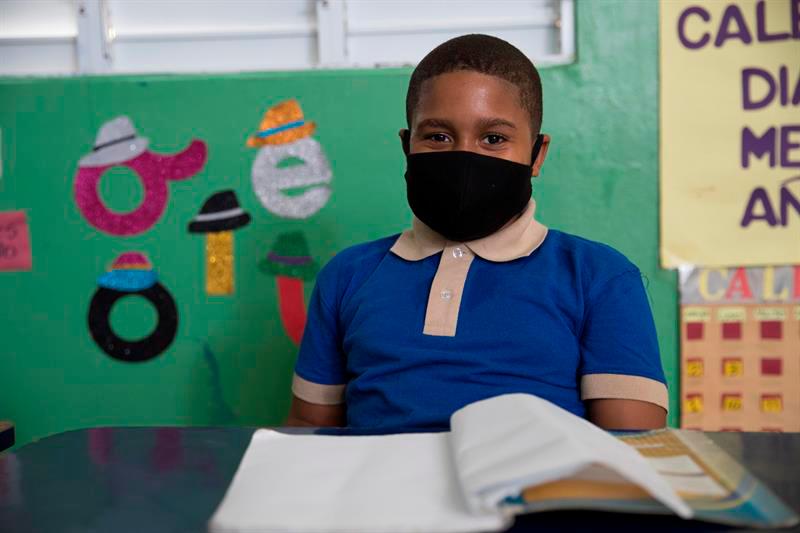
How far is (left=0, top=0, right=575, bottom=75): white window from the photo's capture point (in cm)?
136

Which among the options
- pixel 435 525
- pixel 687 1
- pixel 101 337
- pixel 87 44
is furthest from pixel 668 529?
pixel 87 44

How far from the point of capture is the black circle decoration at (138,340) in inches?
55.1

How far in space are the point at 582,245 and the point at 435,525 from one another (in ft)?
1.99

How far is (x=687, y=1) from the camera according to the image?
4.17 ft

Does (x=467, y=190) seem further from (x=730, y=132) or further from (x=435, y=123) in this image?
(x=730, y=132)

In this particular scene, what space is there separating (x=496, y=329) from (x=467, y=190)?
0.19 metres

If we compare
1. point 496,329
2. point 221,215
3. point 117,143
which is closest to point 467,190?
point 496,329

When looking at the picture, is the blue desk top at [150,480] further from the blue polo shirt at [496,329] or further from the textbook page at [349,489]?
the blue polo shirt at [496,329]

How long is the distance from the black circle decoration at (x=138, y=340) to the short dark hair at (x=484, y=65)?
0.69 m

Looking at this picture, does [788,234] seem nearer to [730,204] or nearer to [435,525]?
[730,204]

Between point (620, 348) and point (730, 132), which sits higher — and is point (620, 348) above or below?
below

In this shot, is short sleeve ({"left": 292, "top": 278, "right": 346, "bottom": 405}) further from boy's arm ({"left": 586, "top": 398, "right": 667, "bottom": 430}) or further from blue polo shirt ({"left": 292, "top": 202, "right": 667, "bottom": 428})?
boy's arm ({"left": 586, "top": 398, "right": 667, "bottom": 430})

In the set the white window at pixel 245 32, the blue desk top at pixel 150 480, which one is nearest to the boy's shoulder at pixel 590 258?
the blue desk top at pixel 150 480

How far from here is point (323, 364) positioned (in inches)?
39.3
